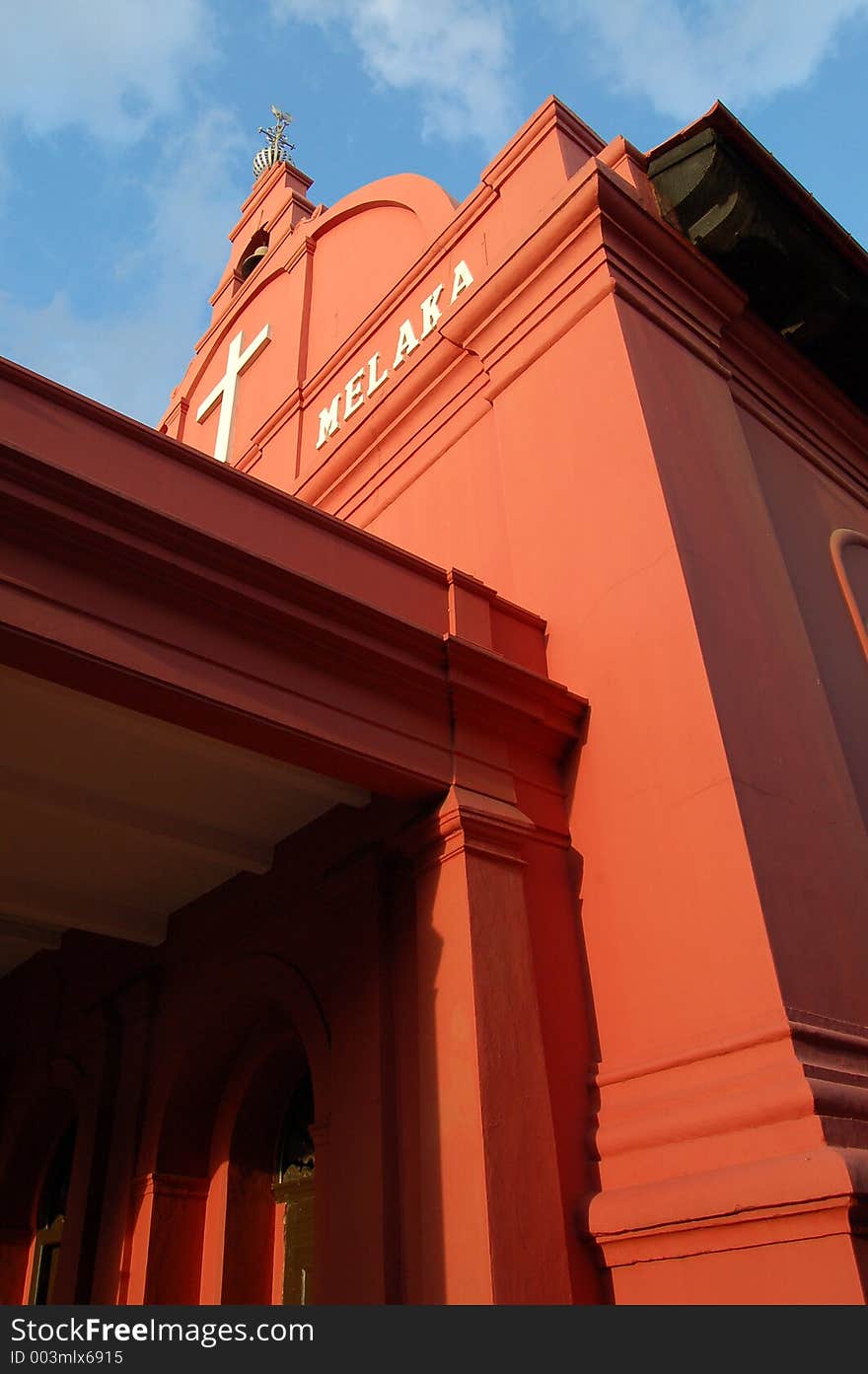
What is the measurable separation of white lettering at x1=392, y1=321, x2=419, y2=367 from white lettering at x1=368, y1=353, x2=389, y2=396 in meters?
0.25

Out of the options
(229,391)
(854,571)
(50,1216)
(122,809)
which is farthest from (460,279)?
(50,1216)

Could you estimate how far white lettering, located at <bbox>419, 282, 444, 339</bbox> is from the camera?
9.36m

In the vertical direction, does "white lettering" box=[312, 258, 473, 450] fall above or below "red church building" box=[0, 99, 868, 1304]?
above

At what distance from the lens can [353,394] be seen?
10.6 meters

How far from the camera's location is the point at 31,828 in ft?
20.2

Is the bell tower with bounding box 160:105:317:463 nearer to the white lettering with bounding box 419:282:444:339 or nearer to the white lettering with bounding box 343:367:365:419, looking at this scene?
the white lettering with bounding box 343:367:365:419

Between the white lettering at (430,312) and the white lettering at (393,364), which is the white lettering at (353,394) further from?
the white lettering at (430,312)

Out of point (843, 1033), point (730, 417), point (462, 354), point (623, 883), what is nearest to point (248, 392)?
point (462, 354)

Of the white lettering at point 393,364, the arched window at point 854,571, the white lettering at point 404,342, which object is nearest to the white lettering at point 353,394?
the white lettering at point 393,364

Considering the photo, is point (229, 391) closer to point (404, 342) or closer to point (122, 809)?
point (404, 342)

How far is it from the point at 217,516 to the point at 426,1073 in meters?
2.90

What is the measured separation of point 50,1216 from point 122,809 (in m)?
4.30

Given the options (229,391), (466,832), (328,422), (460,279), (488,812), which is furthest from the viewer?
(229,391)

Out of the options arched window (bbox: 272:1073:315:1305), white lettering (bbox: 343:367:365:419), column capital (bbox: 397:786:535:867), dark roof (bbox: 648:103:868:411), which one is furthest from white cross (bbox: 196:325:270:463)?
column capital (bbox: 397:786:535:867)
